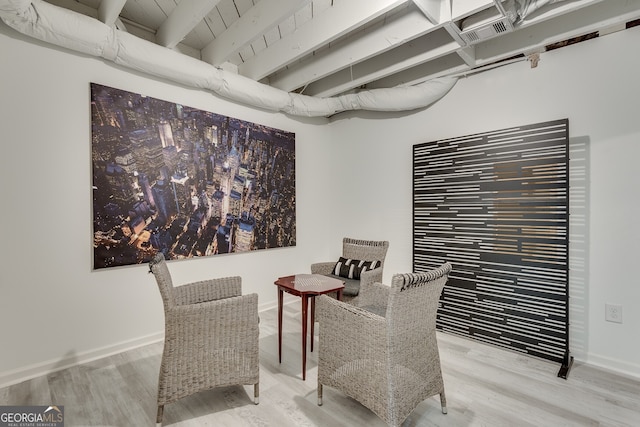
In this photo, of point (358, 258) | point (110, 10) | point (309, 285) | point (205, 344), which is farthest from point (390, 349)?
point (110, 10)

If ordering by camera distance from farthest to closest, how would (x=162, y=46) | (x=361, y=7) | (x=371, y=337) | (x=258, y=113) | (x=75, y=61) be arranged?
(x=258, y=113)
(x=162, y=46)
(x=75, y=61)
(x=361, y=7)
(x=371, y=337)

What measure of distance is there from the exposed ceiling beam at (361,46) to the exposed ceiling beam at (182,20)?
122 cm

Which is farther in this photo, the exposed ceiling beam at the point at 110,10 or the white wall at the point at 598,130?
the white wall at the point at 598,130

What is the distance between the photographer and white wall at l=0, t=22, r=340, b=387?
84.7 inches

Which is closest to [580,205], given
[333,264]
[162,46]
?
[333,264]

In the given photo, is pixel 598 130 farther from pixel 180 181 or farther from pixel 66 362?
pixel 66 362

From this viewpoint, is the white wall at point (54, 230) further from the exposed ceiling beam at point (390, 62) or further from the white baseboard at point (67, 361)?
the exposed ceiling beam at point (390, 62)

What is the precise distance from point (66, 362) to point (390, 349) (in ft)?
8.18

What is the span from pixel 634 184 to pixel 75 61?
14.4 ft

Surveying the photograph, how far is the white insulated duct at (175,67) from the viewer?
6.77 ft

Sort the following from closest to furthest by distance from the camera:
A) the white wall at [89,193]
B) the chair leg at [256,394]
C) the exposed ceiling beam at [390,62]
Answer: the chair leg at [256,394], the white wall at [89,193], the exposed ceiling beam at [390,62]

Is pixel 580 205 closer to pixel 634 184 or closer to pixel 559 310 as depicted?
pixel 634 184

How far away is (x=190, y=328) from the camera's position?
5.70ft

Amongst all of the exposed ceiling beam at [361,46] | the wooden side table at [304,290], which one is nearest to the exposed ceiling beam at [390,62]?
the exposed ceiling beam at [361,46]
